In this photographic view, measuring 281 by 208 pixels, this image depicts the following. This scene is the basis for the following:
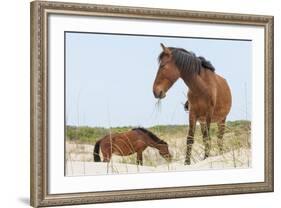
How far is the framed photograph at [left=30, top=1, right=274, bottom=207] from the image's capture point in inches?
48.8

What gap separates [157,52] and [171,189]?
0.91 feet

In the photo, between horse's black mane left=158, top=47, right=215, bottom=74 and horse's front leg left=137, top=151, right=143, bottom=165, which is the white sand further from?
horse's black mane left=158, top=47, right=215, bottom=74

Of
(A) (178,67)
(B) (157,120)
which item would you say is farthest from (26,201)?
(A) (178,67)

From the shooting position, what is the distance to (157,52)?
52.6 inches

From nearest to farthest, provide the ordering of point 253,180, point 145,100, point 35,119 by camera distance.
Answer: point 35,119
point 145,100
point 253,180

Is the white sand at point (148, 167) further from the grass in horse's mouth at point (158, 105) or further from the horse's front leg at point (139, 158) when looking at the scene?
the grass in horse's mouth at point (158, 105)

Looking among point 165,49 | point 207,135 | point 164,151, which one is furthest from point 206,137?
point 165,49

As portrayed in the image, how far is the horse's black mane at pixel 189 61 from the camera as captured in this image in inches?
53.5

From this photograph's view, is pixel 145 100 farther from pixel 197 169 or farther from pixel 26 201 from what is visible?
pixel 26 201

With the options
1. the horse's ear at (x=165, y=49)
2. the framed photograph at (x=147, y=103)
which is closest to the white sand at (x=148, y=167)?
the framed photograph at (x=147, y=103)

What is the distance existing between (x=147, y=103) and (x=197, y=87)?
125 millimetres

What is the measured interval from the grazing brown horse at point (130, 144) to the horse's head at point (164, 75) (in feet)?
0.28

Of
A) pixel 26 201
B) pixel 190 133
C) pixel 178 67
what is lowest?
pixel 26 201

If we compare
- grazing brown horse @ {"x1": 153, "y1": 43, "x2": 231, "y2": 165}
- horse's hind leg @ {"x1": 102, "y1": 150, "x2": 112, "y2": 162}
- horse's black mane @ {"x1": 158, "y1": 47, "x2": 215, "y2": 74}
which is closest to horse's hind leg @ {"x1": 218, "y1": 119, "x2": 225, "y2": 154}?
grazing brown horse @ {"x1": 153, "y1": 43, "x2": 231, "y2": 165}
